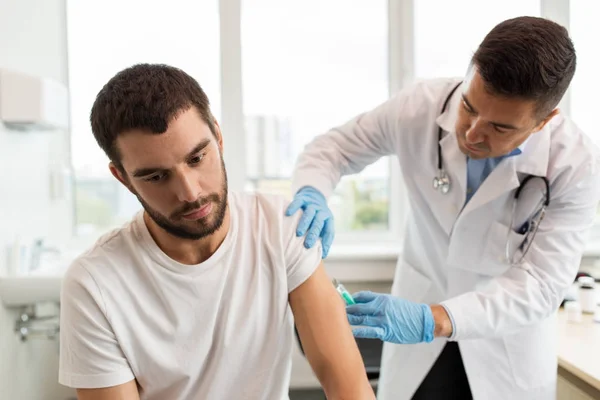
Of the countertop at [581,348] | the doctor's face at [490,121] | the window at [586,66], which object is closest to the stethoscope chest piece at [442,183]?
the doctor's face at [490,121]

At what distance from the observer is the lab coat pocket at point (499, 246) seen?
4.41 feet

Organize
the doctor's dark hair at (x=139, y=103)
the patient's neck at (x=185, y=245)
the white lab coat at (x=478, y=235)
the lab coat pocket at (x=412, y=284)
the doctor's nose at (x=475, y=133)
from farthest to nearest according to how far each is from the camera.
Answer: the lab coat pocket at (x=412, y=284) → the white lab coat at (x=478, y=235) → the doctor's nose at (x=475, y=133) → the patient's neck at (x=185, y=245) → the doctor's dark hair at (x=139, y=103)

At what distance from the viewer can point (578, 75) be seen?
103 inches

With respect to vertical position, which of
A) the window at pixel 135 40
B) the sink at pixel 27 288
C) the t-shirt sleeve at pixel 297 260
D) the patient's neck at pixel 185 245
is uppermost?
the window at pixel 135 40

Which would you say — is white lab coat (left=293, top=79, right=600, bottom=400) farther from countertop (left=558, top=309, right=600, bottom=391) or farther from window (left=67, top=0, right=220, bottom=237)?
window (left=67, top=0, right=220, bottom=237)

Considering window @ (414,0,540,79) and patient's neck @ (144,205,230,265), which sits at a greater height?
window @ (414,0,540,79)

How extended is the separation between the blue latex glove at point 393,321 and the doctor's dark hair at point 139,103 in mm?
645

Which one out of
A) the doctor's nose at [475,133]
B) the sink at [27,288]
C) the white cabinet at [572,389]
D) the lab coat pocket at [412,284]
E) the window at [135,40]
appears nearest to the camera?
the doctor's nose at [475,133]

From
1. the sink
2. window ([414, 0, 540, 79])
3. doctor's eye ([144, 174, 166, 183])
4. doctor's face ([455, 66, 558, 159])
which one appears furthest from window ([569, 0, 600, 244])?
the sink

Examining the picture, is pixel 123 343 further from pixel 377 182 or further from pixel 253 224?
pixel 377 182

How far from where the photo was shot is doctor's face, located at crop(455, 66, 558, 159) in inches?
43.1

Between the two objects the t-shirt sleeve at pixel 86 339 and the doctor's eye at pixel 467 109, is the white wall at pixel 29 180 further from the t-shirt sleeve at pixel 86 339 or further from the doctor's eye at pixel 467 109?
the doctor's eye at pixel 467 109

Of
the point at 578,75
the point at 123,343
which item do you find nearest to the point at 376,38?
the point at 578,75

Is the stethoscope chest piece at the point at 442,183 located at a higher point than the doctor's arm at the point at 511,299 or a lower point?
higher
